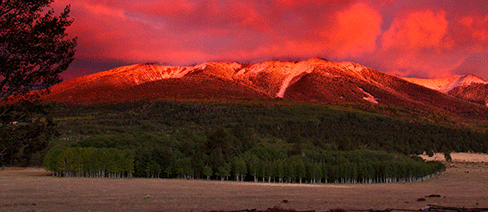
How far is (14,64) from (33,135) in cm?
453

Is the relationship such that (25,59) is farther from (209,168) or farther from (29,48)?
(209,168)

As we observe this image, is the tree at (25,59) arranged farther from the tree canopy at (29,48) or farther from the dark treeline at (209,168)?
the dark treeline at (209,168)

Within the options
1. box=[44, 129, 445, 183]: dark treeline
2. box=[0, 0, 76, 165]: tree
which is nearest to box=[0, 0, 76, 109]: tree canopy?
box=[0, 0, 76, 165]: tree

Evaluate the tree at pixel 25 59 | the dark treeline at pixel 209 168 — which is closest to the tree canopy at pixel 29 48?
the tree at pixel 25 59

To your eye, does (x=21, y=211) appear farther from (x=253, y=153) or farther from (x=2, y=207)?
(x=253, y=153)

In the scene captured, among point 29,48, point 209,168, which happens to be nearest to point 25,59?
point 29,48

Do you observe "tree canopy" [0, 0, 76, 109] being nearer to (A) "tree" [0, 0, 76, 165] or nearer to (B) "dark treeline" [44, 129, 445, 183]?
(A) "tree" [0, 0, 76, 165]

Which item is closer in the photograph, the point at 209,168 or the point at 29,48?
the point at 29,48

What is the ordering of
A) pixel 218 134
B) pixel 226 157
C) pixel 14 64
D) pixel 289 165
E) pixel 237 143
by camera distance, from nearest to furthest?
pixel 14 64, pixel 289 165, pixel 226 157, pixel 218 134, pixel 237 143

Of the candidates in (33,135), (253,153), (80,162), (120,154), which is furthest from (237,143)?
(33,135)

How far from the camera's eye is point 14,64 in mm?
25734

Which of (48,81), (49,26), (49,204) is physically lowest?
(49,204)

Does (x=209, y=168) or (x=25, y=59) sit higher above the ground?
(x=25, y=59)

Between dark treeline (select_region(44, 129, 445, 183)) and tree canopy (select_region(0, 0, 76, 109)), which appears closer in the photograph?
tree canopy (select_region(0, 0, 76, 109))
